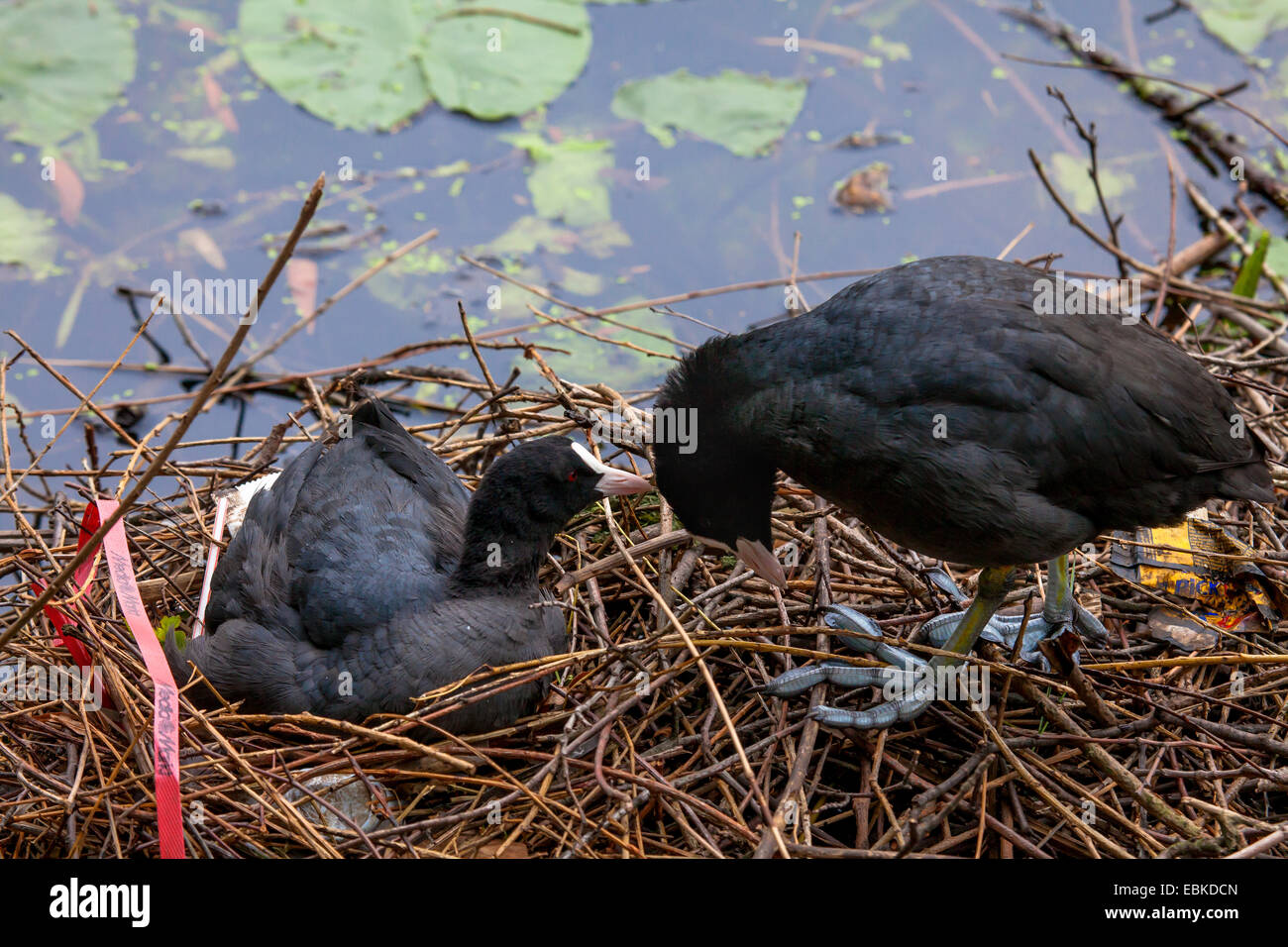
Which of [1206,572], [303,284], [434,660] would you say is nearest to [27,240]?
[303,284]

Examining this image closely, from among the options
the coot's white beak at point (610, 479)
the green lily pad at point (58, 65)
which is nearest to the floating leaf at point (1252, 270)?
the coot's white beak at point (610, 479)

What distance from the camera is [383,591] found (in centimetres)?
317

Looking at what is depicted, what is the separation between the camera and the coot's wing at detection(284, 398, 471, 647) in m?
3.16

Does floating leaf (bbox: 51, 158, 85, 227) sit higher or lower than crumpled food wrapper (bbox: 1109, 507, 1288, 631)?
higher

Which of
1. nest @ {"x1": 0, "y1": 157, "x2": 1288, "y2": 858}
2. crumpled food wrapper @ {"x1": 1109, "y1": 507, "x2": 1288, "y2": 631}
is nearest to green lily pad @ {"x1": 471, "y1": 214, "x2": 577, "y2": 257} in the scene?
nest @ {"x1": 0, "y1": 157, "x2": 1288, "y2": 858}

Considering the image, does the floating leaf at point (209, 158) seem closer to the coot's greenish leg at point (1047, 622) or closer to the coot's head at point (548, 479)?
the coot's head at point (548, 479)

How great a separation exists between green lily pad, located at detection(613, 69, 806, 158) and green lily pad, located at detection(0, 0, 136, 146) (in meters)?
2.70

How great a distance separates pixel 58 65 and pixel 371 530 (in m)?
4.31

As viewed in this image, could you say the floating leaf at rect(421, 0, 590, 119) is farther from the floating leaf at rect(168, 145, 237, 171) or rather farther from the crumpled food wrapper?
the crumpled food wrapper

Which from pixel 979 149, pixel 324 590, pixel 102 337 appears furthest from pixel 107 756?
pixel 979 149

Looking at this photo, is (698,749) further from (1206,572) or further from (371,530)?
(1206,572)

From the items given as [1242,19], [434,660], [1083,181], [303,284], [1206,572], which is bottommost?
[434,660]

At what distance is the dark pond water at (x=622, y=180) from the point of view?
18.0 feet
